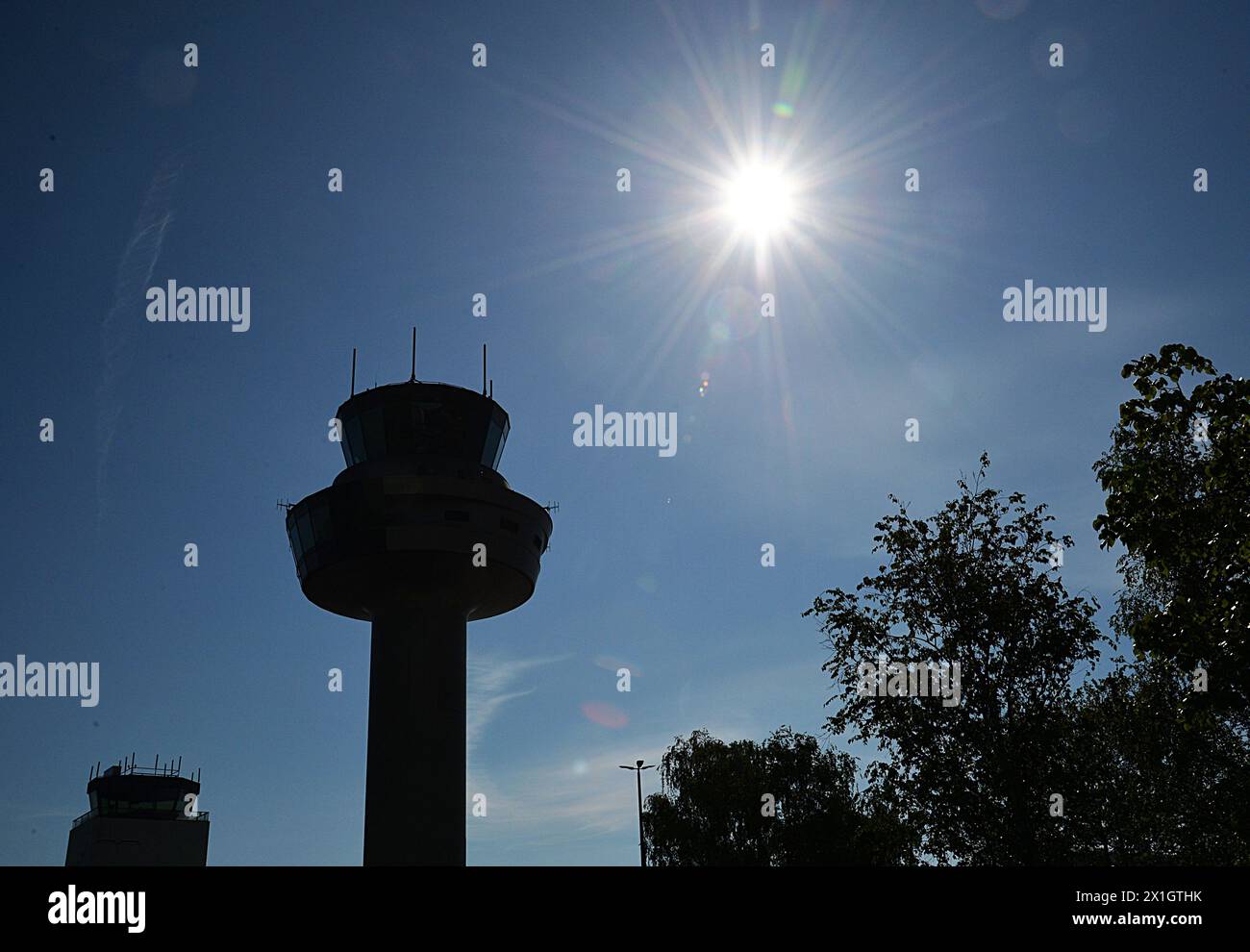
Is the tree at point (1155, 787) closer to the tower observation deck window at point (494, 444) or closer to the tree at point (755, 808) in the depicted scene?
the tree at point (755, 808)

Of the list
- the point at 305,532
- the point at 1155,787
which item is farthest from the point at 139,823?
the point at 1155,787

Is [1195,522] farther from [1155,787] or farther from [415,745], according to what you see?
[415,745]

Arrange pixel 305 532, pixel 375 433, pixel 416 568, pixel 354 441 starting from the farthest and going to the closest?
pixel 354 441, pixel 375 433, pixel 305 532, pixel 416 568

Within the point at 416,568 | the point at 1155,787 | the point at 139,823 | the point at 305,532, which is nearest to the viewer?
the point at 1155,787

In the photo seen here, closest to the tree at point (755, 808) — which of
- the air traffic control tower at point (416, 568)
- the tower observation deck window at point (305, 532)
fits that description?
the air traffic control tower at point (416, 568)

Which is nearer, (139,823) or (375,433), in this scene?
(375,433)
